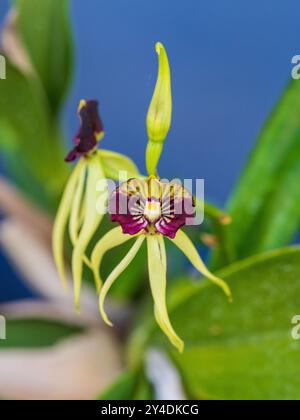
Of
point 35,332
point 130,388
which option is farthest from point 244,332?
point 35,332

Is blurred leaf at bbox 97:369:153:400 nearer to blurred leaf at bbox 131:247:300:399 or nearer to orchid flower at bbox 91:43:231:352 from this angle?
blurred leaf at bbox 131:247:300:399

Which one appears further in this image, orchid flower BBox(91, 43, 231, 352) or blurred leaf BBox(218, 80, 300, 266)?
blurred leaf BBox(218, 80, 300, 266)

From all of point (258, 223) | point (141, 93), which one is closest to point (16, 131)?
point (141, 93)

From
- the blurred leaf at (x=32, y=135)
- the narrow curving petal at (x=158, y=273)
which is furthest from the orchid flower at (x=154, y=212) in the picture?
the blurred leaf at (x=32, y=135)

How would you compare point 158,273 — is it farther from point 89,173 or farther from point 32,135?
point 32,135

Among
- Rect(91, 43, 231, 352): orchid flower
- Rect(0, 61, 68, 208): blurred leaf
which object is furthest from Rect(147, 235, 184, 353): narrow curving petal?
Rect(0, 61, 68, 208): blurred leaf

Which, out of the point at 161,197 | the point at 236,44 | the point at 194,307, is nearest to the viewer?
the point at 161,197

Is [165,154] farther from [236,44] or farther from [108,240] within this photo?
[108,240]
